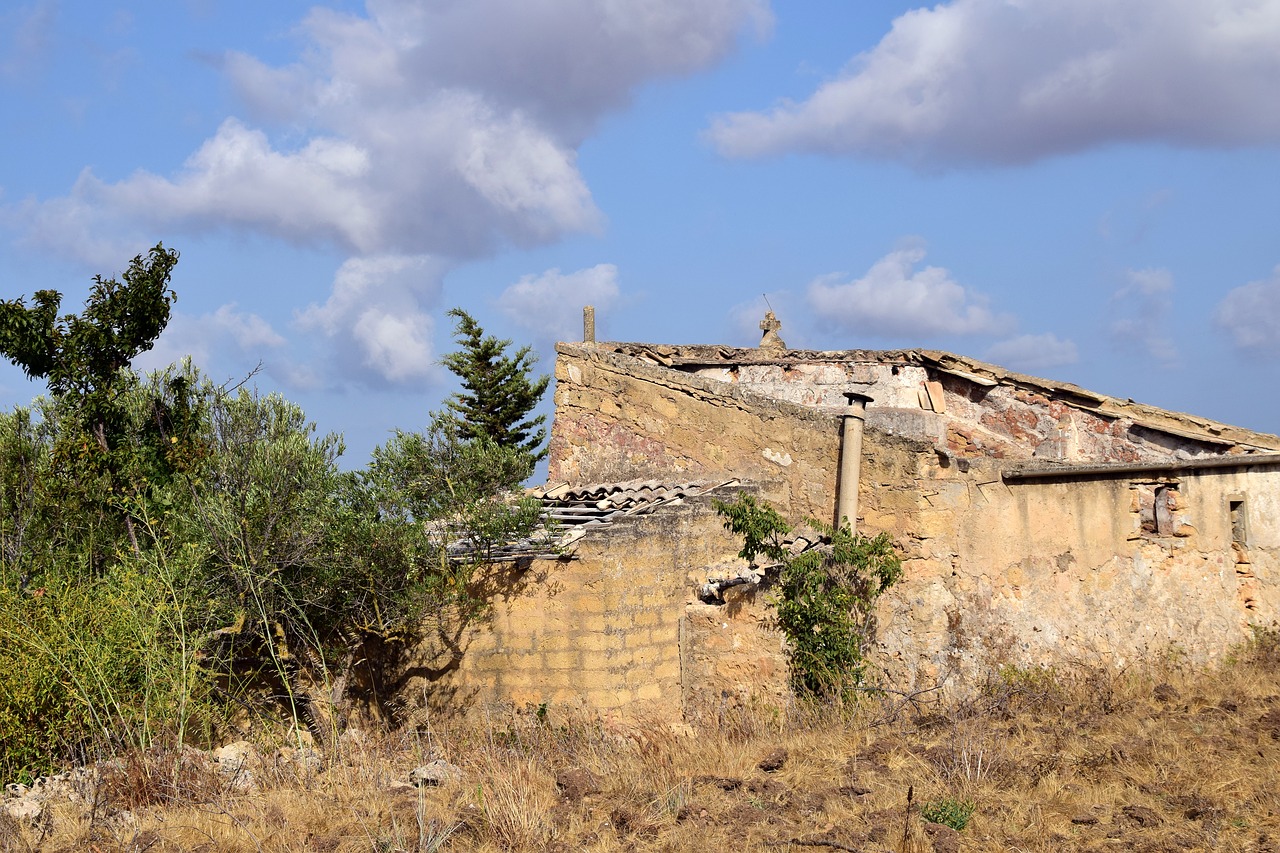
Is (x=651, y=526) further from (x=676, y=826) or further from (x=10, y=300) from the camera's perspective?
(x=10, y=300)

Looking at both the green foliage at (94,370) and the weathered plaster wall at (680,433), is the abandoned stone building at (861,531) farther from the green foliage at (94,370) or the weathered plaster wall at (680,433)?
the green foliage at (94,370)

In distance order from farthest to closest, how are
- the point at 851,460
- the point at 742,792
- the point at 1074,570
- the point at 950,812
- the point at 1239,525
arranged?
1. the point at 1239,525
2. the point at 1074,570
3. the point at 851,460
4. the point at 742,792
5. the point at 950,812

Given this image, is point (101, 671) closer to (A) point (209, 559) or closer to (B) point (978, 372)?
(A) point (209, 559)

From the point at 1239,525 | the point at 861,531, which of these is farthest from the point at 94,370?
the point at 1239,525

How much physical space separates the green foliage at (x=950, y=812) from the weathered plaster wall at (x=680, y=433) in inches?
176

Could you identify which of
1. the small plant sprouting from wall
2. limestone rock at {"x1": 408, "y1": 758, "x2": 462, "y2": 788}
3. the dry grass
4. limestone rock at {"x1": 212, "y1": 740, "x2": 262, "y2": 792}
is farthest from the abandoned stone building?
limestone rock at {"x1": 212, "y1": 740, "x2": 262, "y2": 792}

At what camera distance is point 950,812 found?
286 inches

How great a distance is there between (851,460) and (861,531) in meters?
0.76

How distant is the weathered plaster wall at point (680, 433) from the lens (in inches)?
463

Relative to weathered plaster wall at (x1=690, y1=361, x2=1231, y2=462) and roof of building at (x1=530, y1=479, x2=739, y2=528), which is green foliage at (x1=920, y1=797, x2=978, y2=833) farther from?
weathered plaster wall at (x1=690, y1=361, x2=1231, y2=462)

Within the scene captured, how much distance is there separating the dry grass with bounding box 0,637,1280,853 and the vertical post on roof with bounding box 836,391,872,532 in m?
2.26

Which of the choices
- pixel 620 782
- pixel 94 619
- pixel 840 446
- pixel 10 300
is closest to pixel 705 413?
pixel 840 446

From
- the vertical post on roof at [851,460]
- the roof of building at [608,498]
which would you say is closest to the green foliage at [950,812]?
the roof of building at [608,498]

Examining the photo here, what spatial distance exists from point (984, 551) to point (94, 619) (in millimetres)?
8411
